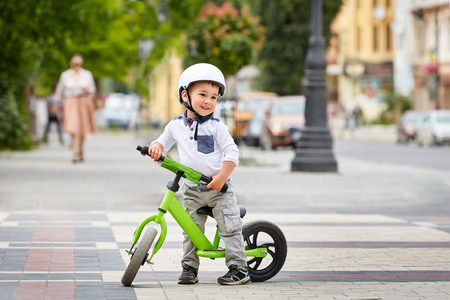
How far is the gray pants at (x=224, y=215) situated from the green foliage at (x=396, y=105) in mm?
58254

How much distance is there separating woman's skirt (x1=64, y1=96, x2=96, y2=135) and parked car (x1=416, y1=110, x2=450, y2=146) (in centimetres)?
2506

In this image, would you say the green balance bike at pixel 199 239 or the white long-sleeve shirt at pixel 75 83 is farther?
the white long-sleeve shirt at pixel 75 83

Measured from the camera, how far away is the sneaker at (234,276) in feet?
24.9

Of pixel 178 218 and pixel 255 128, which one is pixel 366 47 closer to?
pixel 255 128

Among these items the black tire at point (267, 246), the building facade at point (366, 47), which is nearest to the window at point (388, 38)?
the building facade at point (366, 47)

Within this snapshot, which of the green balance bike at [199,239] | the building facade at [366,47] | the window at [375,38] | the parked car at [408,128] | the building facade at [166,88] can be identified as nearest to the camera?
the green balance bike at [199,239]

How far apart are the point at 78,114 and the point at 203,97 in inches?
516

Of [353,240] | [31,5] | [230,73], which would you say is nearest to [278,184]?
[31,5]

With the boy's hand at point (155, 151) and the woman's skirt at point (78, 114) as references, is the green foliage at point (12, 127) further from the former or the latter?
the boy's hand at point (155, 151)

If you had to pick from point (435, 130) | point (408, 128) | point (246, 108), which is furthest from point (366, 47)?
point (246, 108)

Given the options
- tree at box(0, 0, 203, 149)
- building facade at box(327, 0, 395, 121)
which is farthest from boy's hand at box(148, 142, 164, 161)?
building facade at box(327, 0, 395, 121)

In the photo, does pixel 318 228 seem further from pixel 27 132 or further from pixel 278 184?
pixel 27 132

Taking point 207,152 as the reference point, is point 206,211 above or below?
below

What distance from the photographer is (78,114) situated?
67.2 ft
